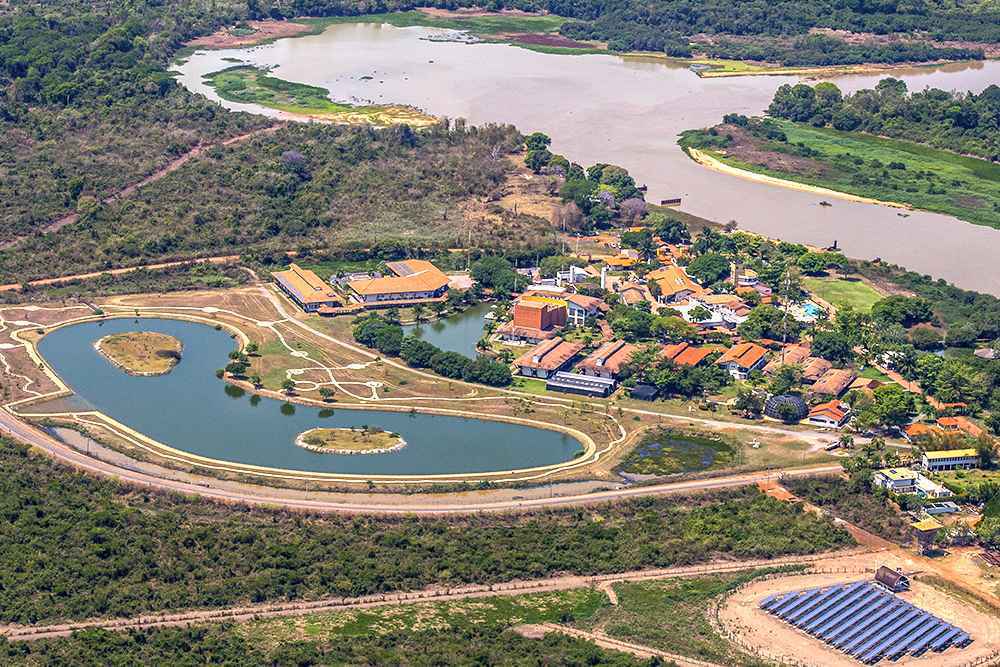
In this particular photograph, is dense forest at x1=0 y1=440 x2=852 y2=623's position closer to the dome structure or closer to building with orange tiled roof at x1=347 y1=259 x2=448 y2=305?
the dome structure

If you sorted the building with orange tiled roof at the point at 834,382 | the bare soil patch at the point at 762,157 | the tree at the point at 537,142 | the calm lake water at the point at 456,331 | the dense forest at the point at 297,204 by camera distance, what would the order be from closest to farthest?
the building with orange tiled roof at the point at 834,382 → the calm lake water at the point at 456,331 → the dense forest at the point at 297,204 → the tree at the point at 537,142 → the bare soil patch at the point at 762,157

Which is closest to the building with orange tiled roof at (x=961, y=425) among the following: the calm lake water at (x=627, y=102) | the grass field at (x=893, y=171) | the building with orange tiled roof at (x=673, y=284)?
the building with orange tiled roof at (x=673, y=284)

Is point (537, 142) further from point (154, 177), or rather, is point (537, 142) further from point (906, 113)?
point (906, 113)

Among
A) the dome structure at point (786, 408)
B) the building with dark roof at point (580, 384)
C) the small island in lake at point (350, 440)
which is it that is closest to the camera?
the small island in lake at point (350, 440)

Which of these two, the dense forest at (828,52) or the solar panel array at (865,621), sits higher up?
the dense forest at (828,52)

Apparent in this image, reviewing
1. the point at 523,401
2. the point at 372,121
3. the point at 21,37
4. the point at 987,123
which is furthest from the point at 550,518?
the point at 21,37

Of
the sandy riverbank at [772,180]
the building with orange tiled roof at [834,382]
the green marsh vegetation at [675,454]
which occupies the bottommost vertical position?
the green marsh vegetation at [675,454]

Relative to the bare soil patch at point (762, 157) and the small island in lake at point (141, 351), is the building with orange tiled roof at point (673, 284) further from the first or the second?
Result: the bare soil patch at point (762, 157)
